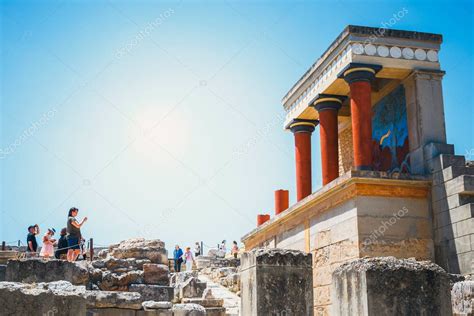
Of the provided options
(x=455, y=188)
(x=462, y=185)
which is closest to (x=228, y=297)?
(x=455, y=188)

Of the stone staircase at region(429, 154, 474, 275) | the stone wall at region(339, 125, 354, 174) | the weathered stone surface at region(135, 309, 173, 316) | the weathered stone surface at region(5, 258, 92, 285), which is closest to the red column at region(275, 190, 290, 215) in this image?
the stone wall at region(339, 125, 354, 174)

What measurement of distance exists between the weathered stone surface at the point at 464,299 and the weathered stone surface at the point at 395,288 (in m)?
0.87

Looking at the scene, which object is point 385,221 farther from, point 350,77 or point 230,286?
point 230,286

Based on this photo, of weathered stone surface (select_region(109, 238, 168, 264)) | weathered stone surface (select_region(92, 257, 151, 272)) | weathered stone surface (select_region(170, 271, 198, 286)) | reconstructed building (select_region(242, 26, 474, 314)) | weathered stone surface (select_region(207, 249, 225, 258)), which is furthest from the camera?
weathered stone surface (select_region(207, 249, 225, 258))

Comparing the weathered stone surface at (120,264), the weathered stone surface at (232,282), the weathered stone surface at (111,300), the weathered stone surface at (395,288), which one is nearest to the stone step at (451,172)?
the weathered stone surface at (232,282)

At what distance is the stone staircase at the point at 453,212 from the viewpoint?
36.9 feet

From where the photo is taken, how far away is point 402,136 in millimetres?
14336

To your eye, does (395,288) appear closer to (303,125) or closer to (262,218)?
(303,125)

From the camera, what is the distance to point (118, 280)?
15.1 m

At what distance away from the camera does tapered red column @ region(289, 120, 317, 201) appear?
17047 millimetres

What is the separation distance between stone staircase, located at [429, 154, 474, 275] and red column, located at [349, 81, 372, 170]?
1.48m

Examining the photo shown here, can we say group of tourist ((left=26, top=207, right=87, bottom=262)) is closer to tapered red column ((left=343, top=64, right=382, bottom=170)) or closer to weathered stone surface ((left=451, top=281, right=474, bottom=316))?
tapered red column ((left=343, top=64, right=382, bottom=170))

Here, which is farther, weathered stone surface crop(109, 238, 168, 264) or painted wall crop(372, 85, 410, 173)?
weathered stone surface crop(109, 238, 168, 264)

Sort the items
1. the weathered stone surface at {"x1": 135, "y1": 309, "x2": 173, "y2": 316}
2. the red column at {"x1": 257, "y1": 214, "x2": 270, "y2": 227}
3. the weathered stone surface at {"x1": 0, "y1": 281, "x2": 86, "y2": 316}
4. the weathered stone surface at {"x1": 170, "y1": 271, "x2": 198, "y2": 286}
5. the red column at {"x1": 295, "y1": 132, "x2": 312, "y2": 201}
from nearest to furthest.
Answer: the weathered stone surface at {"x1": 0, "y1": 281, "x2": 86, "y2": 316}
the weathered stone surface at {"x1": 135, "y1": 309, "x2": 173, "y2": 316}
the weathered stone surface at {"x1": 170, "y1": 271, "x2": 198, "y2": 286}
the red column at {"x1": 295, "y1": 132, "x2": 312, "y2": 201}
the red column at {"x1": 257, "y1": 214, "x2": 270, "y2": 227}
